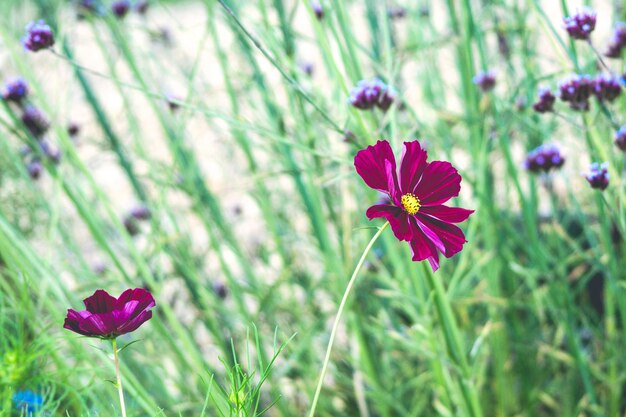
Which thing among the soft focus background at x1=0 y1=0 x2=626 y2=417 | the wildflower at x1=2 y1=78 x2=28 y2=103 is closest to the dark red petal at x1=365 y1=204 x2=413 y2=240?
Answer: the soft focus background at x1=0 y1=0 x2=626 y2=417

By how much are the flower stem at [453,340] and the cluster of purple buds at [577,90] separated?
0.22 m

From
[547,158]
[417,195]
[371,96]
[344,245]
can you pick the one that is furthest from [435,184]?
[344,245]

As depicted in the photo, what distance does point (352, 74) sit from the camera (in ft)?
2.60

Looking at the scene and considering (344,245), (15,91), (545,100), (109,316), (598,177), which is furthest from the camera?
(344,245)

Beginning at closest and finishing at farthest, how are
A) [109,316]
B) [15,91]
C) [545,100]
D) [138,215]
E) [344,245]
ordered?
[109,316] → [545,100] → [15,91] → [344,245] → [138,215]

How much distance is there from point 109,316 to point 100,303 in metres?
0.03

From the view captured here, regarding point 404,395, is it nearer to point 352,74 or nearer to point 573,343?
point 573,343

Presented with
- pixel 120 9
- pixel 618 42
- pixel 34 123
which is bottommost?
pixel 618 42

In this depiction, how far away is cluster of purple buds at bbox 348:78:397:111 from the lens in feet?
2.21

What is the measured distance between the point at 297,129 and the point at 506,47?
0.37m

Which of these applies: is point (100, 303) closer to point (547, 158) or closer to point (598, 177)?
point (598, 177)

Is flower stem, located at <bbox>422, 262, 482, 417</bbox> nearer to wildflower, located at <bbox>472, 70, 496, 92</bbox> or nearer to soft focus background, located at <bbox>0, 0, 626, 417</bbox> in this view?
soft focus background, located at <bbox>0, 0, 626, 417</bbox>

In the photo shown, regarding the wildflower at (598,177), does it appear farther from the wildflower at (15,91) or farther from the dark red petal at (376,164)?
the wildflower at (15,91)

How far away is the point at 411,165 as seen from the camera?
0.49 metres
